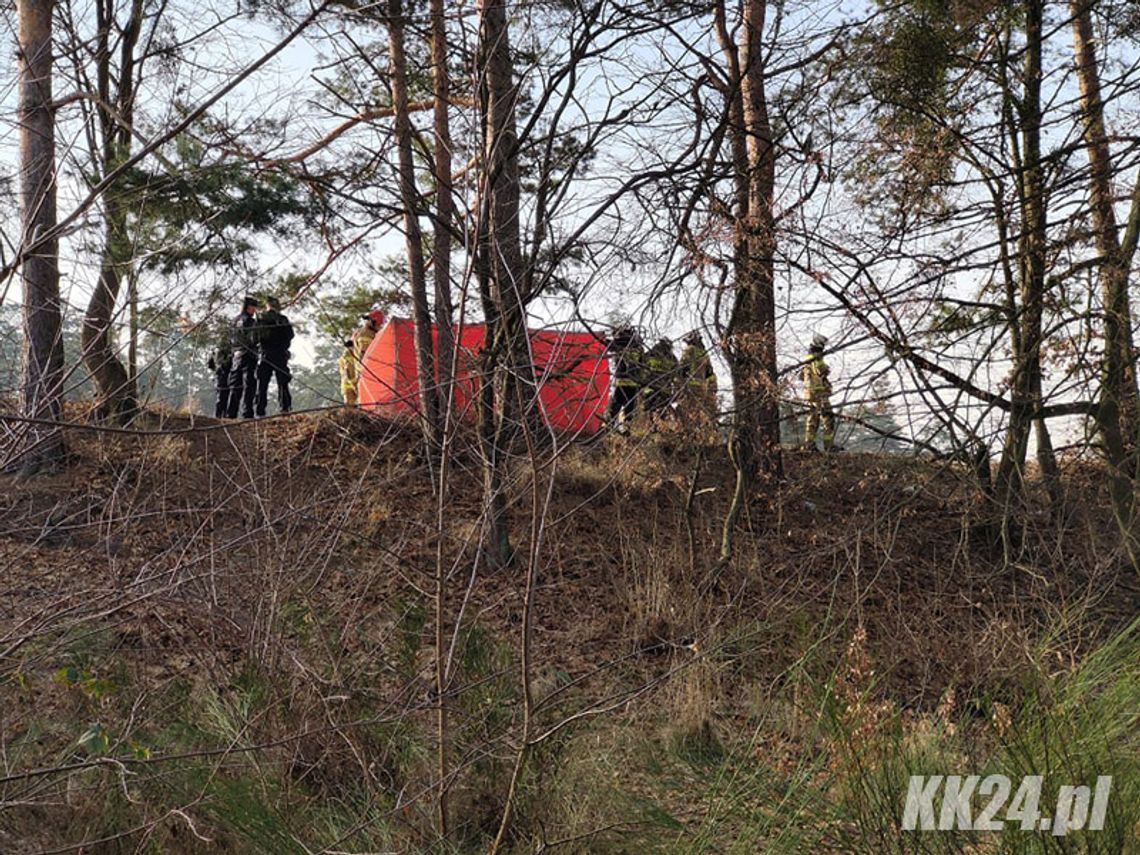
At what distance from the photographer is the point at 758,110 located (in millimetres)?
9234

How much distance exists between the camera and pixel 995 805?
9.44 ft

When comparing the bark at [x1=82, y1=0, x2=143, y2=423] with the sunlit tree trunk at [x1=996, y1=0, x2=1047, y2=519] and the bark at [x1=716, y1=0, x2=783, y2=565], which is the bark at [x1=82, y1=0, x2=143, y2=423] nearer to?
the bark at [x1=716, y1=0, x2=783, y2=565]

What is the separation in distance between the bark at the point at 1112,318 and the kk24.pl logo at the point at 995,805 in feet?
15.7

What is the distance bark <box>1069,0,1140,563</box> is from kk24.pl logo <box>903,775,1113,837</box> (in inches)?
188

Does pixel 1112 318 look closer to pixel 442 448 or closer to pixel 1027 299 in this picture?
pixel 1027 299

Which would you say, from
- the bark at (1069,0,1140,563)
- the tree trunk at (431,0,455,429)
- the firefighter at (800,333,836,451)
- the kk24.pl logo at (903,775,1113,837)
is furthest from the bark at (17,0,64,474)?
the bark at (1069,0,1140,563)

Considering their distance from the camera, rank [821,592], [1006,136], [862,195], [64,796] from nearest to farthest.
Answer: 1. [64,796]
2. [862,195]
3. [1006,136]
4. [821,592]

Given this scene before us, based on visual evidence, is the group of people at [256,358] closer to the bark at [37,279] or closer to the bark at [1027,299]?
the bark at [37,279]

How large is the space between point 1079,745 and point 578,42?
4.19 m

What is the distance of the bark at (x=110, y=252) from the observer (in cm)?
311

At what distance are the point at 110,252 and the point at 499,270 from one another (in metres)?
1.84

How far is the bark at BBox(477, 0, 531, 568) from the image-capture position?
2.84 meters

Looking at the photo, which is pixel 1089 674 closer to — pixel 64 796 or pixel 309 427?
pixel 64 796

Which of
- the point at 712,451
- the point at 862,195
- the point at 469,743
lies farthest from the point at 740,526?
the point at 469,743
